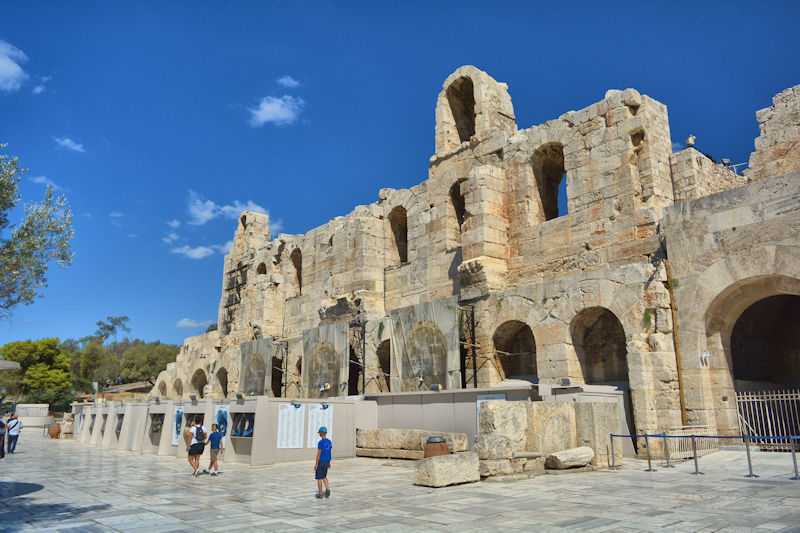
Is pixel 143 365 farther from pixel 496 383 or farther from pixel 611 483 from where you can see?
pixel 611 483

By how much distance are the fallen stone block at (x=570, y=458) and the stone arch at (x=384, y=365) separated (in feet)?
32.6

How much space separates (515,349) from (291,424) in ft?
22.5

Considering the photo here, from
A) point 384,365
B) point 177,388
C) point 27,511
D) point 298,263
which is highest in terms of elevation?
point 298,263

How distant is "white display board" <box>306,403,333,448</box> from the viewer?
1240cm

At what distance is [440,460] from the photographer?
8180mm

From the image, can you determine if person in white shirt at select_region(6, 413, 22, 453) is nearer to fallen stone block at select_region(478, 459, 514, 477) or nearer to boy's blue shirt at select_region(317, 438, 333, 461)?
boy's blue shirt at select_region(317, 438, 333, 461)

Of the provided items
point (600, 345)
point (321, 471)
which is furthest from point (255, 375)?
point (321, 471)

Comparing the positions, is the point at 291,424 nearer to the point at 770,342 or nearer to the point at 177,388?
the point at 770,342

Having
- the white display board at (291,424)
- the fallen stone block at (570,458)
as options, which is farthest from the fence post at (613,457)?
the white display board at (291,424)

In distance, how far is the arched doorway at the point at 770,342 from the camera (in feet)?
43.7

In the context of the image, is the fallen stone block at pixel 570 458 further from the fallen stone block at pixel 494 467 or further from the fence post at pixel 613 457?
the fallen stone block at pixel 494 467

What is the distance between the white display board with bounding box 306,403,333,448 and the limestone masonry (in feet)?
14.6

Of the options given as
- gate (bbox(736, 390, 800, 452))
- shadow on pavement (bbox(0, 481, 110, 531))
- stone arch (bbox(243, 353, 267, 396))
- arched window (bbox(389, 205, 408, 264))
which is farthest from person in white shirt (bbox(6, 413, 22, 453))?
gate (bbox(736, 390, 800, 452))

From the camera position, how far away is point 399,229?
74.1ft
